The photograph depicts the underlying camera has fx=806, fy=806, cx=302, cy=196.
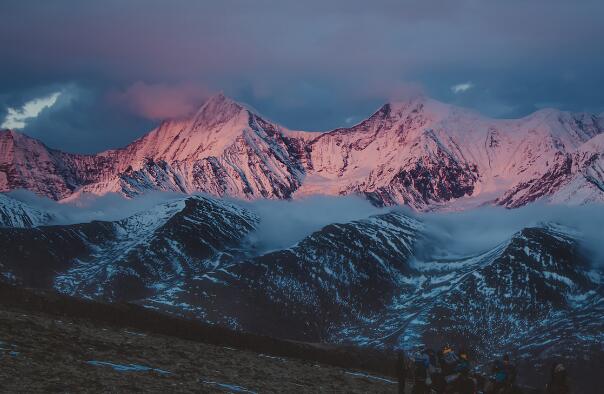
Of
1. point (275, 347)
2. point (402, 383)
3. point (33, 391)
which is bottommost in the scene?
point (33, 391)

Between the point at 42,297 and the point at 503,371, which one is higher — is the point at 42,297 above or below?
above

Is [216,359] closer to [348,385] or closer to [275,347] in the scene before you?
[348,385]

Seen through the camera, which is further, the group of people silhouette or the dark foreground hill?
the group of people silhouette

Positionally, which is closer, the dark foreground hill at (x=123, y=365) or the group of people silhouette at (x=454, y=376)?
the dark foreground hill at (x=123, y=365)

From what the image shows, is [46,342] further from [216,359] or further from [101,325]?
[101,325]

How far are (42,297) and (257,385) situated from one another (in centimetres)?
4007

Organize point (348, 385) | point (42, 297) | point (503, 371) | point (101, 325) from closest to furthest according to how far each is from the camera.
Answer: point (503, 371) < point (348, 385) < point (101, 325) < point (42, 297)

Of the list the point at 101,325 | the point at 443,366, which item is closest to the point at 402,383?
the point at 443,366

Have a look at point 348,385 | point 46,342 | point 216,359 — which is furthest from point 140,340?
point 348,385

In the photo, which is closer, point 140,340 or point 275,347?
point 140,340

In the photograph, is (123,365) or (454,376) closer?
Answer: (454,376)

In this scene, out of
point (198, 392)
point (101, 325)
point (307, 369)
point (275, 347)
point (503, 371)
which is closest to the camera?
point (198, 392)

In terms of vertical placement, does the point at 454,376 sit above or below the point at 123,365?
above

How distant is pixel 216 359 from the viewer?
58500 mm
